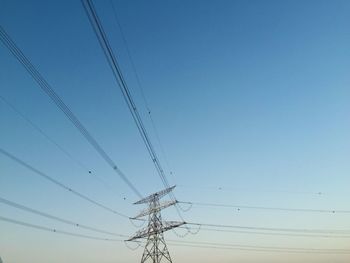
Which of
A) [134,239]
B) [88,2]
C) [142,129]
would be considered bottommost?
[88,2]

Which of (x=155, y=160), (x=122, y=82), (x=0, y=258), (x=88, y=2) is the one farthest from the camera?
(x=0, y=258)

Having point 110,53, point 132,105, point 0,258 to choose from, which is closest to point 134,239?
point 0,258

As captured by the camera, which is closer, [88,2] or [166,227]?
[88,2]

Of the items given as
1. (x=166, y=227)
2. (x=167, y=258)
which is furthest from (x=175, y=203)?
(x=167, y=258)

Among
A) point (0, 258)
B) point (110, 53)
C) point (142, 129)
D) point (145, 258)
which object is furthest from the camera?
point (0, 258)

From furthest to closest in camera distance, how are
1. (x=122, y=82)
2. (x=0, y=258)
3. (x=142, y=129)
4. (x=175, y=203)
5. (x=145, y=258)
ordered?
(x=0, y=258) → (x=175, y=203) → (x=145, y=258) → (x=142, y=129) → (x=122, y=82)

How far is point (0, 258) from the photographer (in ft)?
195

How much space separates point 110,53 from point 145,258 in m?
38.6

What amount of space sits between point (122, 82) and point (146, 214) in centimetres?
3983

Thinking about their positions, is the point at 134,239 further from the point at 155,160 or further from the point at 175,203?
the point at 155,160

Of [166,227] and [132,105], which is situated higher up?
[166,227]

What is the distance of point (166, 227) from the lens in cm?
4766

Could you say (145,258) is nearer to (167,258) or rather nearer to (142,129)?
(167,258)

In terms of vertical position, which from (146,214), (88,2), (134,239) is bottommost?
(88,2)
